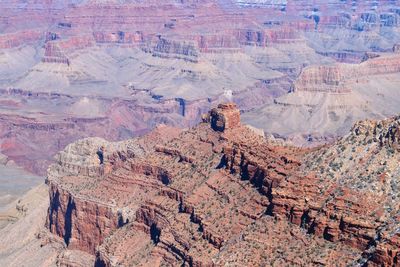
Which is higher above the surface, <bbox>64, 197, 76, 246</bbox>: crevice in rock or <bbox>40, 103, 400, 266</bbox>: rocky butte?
<bbox>40, 103, 400, 266</bbox>: rocky butte

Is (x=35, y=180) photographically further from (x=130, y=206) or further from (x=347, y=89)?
(x=347, y=89)

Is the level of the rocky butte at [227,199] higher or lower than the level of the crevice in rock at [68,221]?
higher

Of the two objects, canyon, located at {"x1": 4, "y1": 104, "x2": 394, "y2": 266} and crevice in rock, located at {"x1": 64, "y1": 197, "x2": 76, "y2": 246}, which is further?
crevice in rock, located at {"x1": 64, "y1": 197, "x2": 76, "y2": 246}

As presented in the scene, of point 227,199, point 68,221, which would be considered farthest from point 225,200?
point 68,221

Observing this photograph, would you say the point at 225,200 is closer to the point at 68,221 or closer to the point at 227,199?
the point at 227,199

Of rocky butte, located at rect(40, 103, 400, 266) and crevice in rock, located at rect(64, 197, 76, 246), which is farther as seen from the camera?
crevice in rock, located at rect(64, 197, 76, 246)

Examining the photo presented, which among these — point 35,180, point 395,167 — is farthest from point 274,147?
point 35,180

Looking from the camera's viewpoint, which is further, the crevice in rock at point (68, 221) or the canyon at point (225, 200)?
the crevice in rock at point (68, 221)

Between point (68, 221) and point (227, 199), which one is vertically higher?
point (227, 199)

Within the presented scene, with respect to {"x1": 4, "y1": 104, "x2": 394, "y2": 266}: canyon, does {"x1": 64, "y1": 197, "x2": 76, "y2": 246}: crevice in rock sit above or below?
below
